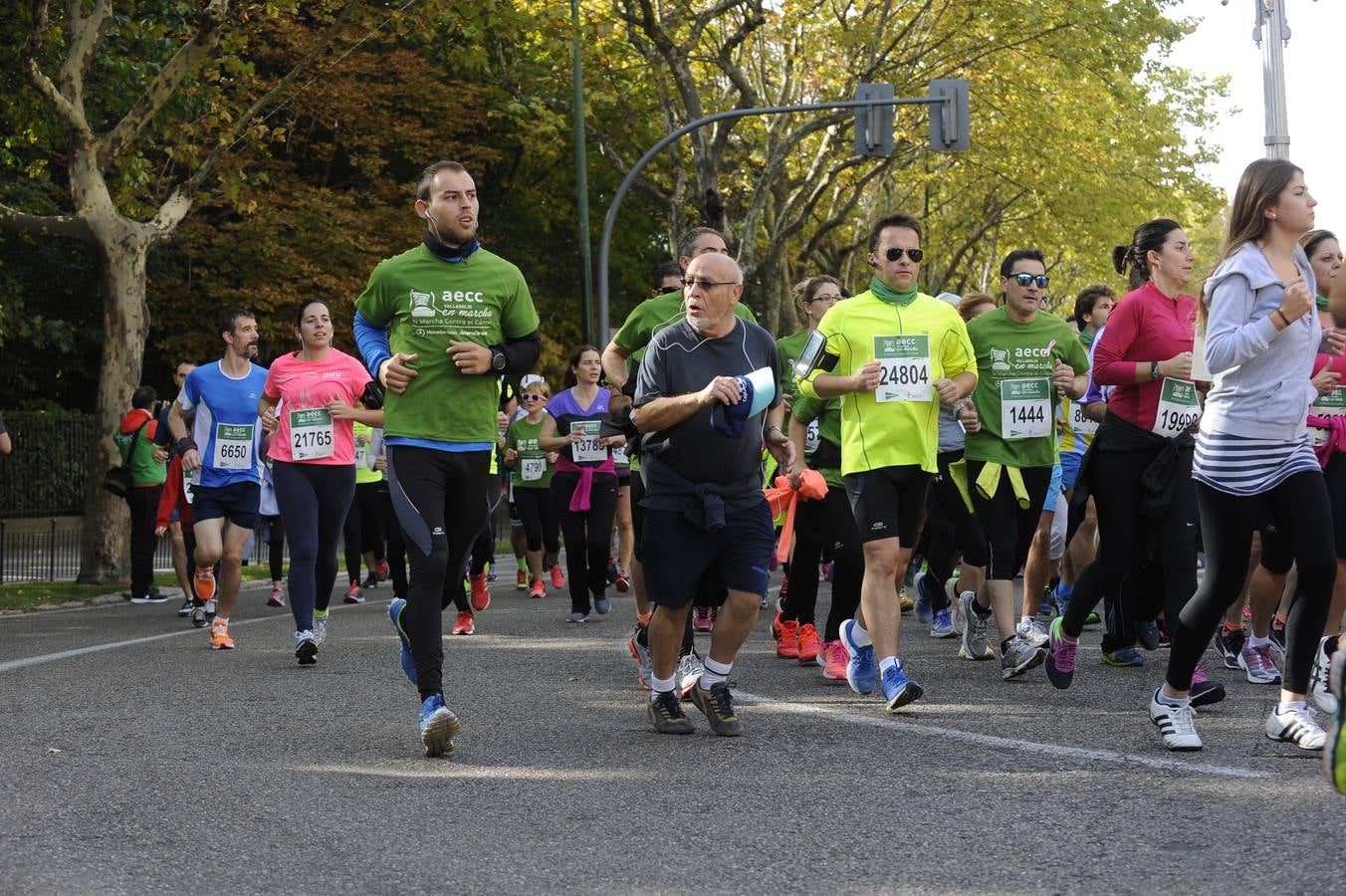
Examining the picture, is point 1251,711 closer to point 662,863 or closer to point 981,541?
point 981,541

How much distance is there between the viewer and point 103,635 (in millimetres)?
12758

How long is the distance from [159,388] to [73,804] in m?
28.7

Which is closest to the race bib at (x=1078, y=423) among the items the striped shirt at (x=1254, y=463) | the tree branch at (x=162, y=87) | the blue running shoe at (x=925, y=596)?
the blue running shoe at (x=925, y=596)

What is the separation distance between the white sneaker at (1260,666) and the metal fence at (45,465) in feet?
75.7

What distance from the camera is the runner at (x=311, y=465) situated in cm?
1048

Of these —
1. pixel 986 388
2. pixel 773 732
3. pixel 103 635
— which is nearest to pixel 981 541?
pixel 986 388

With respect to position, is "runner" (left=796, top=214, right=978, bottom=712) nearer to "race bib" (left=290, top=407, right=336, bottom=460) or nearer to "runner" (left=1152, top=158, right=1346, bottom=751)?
"runner" (left=1152, top=158, right=1346, bottom=751)

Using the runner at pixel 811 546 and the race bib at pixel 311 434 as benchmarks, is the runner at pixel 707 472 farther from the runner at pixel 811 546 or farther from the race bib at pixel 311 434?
the race bib at pixel 311 434

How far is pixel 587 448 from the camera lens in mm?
14000

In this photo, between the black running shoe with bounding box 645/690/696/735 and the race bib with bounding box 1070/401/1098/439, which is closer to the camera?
the black running shoe with bounding box 645/690/696/735

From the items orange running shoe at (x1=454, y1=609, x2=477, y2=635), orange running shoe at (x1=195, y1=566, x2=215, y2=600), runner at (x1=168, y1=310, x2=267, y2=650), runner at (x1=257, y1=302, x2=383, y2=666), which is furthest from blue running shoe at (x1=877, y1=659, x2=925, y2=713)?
orange running shoe at (x1=195, y1=566, x2=215, y2=600)

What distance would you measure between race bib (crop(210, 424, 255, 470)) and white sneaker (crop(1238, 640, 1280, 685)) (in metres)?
6.35

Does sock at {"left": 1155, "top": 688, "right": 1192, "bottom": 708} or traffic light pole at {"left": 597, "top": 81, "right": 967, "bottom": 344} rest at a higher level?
traffic light pole at {"left": 597, "top": 81, "right": 967, "bottom": 344}

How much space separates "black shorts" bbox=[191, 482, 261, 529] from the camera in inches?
481
